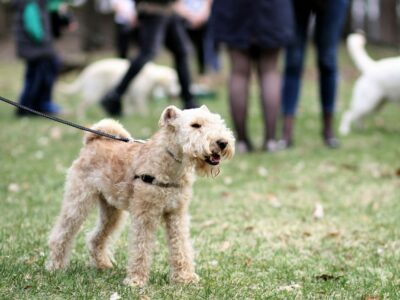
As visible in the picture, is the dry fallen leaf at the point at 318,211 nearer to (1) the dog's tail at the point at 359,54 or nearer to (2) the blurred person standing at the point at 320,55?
(2) the blurred person standing at the point at 320,55

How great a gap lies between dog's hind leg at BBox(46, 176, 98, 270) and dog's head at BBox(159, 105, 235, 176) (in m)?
0.56

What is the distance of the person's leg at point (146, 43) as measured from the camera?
745cm

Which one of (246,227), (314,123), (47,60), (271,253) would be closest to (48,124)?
(47,60)

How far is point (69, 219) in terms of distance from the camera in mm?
3166

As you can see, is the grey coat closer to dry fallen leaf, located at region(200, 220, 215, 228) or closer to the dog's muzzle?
dry fallen leaf, located at region(200, 220, 215, 228)

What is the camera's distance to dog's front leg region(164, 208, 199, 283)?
3.00 m

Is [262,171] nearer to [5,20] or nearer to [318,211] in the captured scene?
[318,211]

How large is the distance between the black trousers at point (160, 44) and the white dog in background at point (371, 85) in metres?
2.02

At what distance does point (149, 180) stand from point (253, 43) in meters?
3.16

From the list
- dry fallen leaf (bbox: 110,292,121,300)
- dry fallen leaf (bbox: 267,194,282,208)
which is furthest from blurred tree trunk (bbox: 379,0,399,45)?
dry fallen leaf (bbox: 110,292,121,300)

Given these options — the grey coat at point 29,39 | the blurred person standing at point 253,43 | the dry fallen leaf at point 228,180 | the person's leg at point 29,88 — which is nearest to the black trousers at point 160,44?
the grey coat at point 29,39

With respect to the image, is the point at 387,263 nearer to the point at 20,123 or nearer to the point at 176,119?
the point at 176,119

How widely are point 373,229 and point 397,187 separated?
1213mm

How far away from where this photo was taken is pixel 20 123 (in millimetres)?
8406
